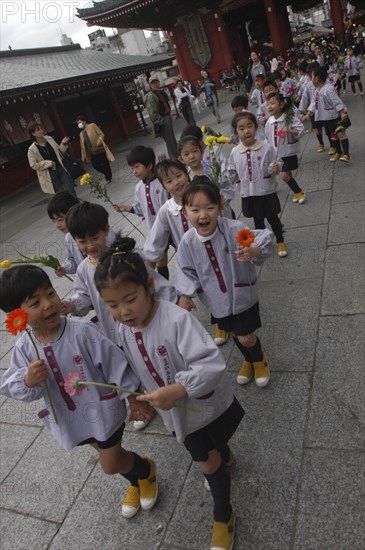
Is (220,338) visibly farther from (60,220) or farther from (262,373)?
(60,220)

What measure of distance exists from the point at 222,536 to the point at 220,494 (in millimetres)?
200

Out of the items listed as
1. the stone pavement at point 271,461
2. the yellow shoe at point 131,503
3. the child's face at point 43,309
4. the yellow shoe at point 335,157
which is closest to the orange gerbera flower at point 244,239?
the child's face at point 43,309

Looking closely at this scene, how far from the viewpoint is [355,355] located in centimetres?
269

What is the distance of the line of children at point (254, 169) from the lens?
12.3 feet

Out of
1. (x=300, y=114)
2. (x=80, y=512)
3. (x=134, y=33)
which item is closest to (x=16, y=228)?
(x=300, y=114)

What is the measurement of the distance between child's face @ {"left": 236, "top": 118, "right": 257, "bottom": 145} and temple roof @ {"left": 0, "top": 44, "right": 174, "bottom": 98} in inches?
389

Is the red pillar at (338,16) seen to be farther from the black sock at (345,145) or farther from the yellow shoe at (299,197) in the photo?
the yellow shoe at (299,197)

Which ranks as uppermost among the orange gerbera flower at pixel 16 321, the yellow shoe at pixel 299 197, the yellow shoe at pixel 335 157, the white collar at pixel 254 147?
the orange gerbera flower at pixel 16 321

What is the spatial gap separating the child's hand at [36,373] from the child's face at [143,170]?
2315 mm

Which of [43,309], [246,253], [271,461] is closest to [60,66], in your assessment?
[246,253]

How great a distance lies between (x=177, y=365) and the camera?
175cm

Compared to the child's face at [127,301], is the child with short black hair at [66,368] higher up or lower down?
lower down

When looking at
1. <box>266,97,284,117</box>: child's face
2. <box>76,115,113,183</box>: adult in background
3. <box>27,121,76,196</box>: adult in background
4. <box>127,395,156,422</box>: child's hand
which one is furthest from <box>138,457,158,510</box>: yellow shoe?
<box>76,115,113,183</box>: adult in background

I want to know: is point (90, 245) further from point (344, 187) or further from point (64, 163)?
point (64, 163)
